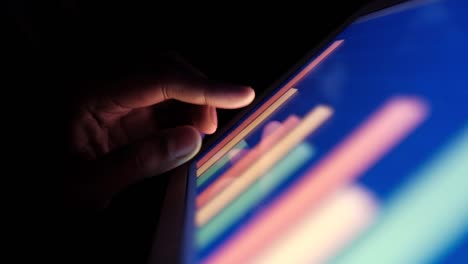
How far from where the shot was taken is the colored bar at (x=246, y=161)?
49 cm

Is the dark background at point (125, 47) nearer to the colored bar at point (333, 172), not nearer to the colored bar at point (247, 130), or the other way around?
the colored bar at point (247, 130)

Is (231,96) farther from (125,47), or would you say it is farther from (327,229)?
(125,47)

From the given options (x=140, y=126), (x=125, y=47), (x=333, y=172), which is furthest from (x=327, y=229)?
(x=125, y=47)

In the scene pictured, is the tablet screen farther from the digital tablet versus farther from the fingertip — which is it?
the fingertip

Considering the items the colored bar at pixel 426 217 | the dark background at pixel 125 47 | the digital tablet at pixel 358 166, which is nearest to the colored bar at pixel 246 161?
the digital tablet at pixel 358 166

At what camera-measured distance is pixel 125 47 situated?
1.22 m

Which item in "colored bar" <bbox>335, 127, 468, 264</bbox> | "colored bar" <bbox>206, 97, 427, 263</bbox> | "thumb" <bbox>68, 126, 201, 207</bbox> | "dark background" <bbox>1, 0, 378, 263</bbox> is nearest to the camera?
"colored bar" <bbox>335, 127, 468, 264</bbox>

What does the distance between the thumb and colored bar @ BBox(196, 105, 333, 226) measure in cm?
25

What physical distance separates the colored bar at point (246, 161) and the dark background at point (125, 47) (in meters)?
0.41

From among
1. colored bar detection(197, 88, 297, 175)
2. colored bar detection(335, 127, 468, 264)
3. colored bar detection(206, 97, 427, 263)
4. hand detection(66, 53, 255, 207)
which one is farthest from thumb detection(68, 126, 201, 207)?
colored bar detection(335, 127, 468, 264)

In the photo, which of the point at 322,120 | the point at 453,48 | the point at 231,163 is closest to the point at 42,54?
the point at 231,163

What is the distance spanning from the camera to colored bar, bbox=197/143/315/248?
396mm

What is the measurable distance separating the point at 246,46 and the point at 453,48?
2.76 feet

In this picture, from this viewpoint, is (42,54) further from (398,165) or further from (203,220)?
(398,165)
